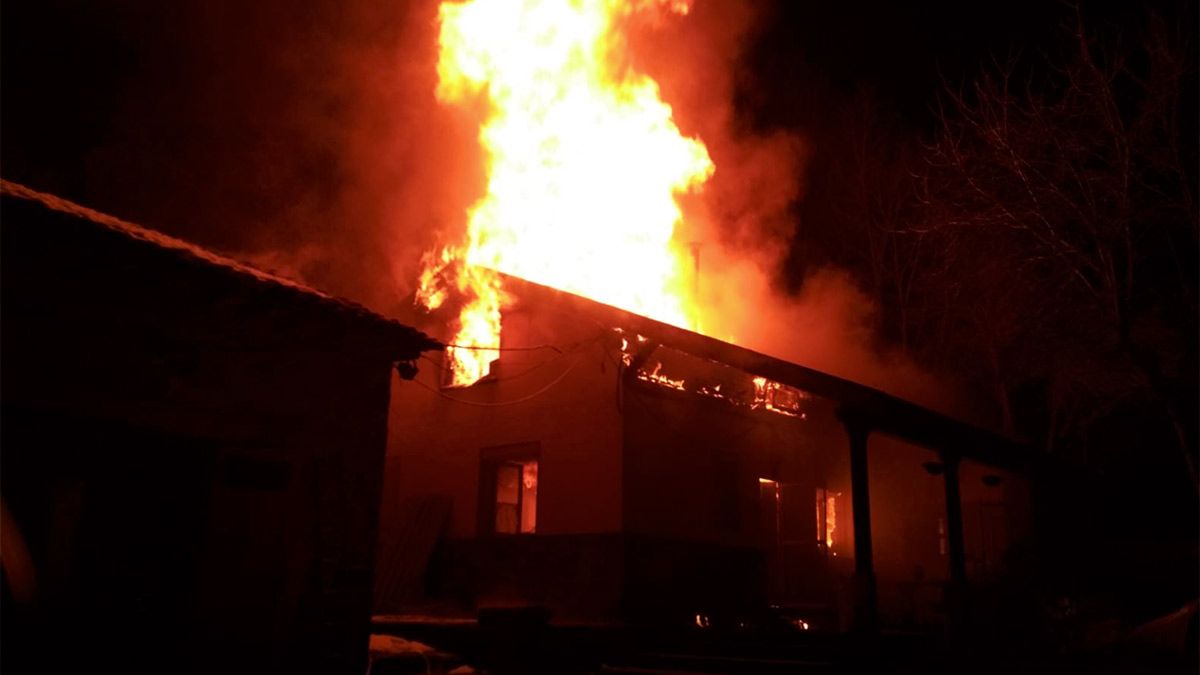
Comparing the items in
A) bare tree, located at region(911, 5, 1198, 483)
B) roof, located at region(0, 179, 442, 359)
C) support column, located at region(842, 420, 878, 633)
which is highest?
bare tree, located at region(911, 5, 1198, 483)

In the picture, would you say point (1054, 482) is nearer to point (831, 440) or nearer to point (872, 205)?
point (831, 440)

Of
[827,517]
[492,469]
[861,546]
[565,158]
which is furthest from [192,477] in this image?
[827,517]

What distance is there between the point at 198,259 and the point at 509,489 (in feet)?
27.7

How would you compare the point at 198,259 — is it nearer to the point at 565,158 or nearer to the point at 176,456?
the point at 176,456

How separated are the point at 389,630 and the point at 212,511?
4.45m

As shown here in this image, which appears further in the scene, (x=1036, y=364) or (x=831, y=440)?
(x=1036, y=364)

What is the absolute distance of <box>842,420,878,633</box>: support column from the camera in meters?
11.0

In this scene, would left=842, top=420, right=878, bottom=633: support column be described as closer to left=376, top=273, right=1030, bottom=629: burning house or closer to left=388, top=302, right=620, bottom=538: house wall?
left=376, top=273, right=1030, bottom=629: burning house

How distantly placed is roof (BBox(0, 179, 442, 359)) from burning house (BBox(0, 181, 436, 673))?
2 centimetres

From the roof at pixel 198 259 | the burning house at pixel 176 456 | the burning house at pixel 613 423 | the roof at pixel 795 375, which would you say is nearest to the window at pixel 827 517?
the burning house at pixel 613 423

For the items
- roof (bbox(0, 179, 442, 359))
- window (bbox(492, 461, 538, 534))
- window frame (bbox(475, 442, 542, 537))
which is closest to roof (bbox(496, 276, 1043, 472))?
window frame (bbox(475, 442, 542, 537))

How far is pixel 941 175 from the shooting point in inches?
614

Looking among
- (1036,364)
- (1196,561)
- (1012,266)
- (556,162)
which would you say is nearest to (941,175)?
(1012,266)

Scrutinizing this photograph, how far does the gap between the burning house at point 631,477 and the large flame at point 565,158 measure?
88.6 inches
